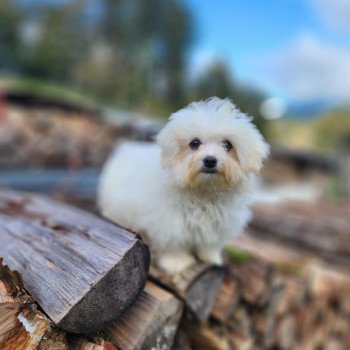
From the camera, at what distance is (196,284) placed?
2.54 m

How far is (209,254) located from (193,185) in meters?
0.71

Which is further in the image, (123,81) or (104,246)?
(123,81)

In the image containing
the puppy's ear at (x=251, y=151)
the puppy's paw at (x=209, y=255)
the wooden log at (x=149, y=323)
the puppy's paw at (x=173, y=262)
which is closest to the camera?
the wooden log at (x=149, y=323)

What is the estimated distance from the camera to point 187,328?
2.75m

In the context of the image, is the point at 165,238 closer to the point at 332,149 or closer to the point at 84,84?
the point at 332,149

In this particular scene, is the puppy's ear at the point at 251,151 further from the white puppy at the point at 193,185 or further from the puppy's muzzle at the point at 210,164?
the puppy's muzzle at the point at 210,164

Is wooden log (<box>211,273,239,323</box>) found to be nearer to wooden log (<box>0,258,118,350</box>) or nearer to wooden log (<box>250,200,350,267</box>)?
wooden log (<box>0,258,118,350</box>)

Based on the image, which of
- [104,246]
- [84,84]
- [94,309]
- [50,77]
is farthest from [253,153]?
[84,84]

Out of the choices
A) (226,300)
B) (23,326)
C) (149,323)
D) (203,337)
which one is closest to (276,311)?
(226,300)

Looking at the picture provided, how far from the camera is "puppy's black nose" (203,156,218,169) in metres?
2.08

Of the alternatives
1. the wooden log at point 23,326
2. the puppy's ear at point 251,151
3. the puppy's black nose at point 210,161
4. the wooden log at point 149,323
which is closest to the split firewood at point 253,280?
the wooden log at point 149,323

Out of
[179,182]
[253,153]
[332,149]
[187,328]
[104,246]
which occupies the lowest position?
[332,149]

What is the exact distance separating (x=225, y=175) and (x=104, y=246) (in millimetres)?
721

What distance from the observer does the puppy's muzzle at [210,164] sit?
6.82ft
